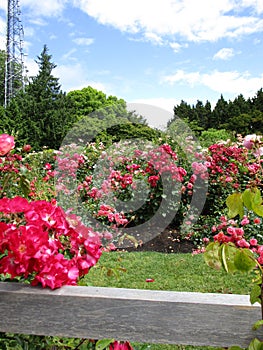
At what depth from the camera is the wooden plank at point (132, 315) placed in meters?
0.94

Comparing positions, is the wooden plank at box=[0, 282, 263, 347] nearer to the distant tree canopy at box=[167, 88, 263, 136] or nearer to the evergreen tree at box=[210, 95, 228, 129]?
the distant tree canopy at box=[167, 88, 263, 136]

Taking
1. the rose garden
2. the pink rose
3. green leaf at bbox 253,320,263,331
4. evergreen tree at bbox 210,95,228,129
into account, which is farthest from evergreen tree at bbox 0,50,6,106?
green leaf at bbox 253,320,263,331

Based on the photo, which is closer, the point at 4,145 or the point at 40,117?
the point at 4,145

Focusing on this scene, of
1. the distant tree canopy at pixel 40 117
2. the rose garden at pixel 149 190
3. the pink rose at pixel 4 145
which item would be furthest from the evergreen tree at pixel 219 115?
the pink rose at pixel 4 145

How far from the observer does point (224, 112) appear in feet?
69.5

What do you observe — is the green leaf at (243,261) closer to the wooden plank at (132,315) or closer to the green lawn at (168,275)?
the wooden plank at (132,315)

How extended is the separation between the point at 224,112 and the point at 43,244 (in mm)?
21046

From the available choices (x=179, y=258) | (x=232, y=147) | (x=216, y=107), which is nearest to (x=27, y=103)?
(x=216, y=107)

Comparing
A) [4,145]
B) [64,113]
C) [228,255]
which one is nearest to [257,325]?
A: [228,255]

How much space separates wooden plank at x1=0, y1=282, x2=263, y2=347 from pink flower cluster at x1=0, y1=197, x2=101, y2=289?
0.05 metres

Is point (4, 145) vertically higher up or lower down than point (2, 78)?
lower down

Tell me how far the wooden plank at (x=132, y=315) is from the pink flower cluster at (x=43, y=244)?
0.05 metres

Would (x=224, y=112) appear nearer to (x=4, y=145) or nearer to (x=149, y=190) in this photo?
(x=149, y=190)

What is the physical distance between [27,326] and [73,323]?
0.42 ft
